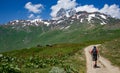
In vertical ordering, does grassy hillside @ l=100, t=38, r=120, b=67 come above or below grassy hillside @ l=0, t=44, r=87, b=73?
above

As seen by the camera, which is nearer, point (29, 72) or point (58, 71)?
point (58, 71)

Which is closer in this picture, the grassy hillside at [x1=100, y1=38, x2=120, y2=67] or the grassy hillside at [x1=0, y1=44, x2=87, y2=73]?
the grassy hillside at [x1=0, y1=44, x2=87, y2=73]

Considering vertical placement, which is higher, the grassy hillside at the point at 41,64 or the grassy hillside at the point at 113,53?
the grassy hillside at the point at 113,53

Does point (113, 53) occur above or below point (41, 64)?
above

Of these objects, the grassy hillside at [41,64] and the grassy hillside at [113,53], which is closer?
the grassy hillside at [41,64]

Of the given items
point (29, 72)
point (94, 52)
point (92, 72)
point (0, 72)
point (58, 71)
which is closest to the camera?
point (0, 72)

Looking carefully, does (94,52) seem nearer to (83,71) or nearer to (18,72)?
(83,71)

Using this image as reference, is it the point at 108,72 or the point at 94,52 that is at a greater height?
the point at 94,52

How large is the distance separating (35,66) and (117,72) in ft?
29.6

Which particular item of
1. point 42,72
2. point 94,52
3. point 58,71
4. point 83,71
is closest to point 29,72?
point 42,72

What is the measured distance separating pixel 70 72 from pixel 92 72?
15.2ft

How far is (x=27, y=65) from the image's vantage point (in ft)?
96.0

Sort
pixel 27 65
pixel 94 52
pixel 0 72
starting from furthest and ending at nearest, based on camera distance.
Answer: pixel 94 52, pixel 27 65, pixel 0 72

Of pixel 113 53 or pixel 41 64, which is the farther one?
pixel 113 53
